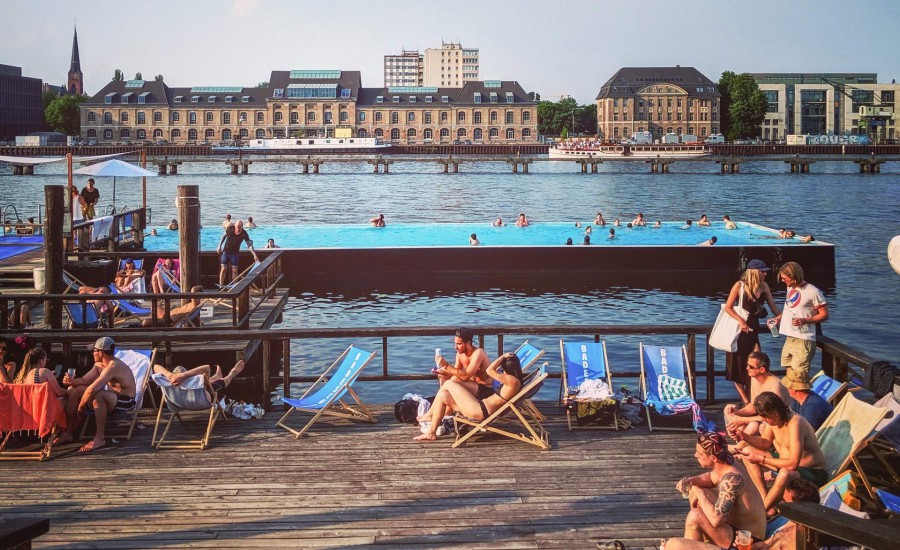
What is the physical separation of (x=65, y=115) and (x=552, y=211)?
12208 cm

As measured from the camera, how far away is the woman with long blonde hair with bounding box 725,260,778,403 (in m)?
8.90

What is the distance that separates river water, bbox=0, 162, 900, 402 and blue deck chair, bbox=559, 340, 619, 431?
6890mm

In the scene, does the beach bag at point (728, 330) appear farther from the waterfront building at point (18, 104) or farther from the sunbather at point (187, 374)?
the waterfront building at point (18, 104)

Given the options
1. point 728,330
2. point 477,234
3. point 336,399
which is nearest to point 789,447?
point 728,330

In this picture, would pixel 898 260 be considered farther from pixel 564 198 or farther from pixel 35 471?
pixel 564 198

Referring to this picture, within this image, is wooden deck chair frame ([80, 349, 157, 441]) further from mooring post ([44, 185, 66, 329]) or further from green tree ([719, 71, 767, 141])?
green tree ([719, 71, 767, 141])

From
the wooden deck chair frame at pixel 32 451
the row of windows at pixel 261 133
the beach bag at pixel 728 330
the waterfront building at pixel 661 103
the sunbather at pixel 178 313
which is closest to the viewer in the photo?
the wooden deck chair frame at pixel 32 451

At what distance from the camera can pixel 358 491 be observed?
7109 mm

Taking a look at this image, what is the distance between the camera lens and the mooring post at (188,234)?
1366 centimetres

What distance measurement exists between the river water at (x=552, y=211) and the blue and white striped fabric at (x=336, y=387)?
6.90m

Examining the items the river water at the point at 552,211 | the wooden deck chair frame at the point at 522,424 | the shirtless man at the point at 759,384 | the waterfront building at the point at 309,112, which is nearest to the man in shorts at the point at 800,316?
the shirtless man at the point at 759,384

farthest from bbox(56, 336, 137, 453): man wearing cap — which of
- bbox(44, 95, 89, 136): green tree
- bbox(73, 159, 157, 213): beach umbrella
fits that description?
bbox(44, 95, 89, 136): green tree

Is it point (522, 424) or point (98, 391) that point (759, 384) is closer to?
point (522, 424)

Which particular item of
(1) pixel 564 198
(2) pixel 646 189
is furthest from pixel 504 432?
(2) pixel 646 189
